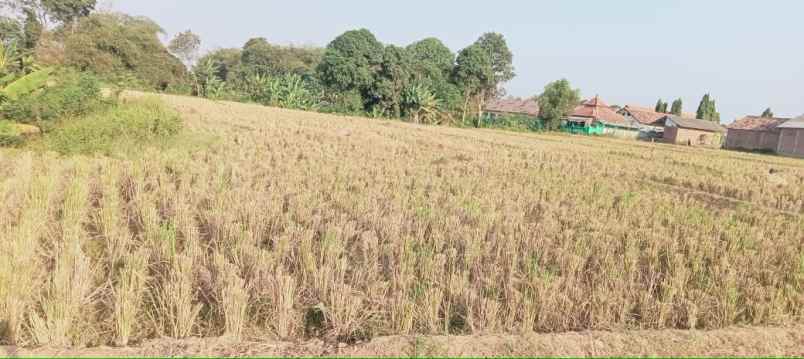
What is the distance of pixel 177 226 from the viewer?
4.37 meters

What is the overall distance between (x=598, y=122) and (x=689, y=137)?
7447mm

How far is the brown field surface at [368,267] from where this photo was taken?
9.37 feet

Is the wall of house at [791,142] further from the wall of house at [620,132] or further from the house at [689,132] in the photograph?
the wall of house at [620,132]

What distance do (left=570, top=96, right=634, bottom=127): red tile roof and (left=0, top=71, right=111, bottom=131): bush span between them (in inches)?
1647

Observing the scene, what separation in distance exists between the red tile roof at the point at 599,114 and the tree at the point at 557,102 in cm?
476

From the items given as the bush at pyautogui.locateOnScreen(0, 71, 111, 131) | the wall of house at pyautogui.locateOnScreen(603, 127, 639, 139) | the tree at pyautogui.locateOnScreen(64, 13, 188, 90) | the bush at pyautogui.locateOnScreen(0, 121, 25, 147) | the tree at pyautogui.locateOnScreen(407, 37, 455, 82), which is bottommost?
the bush at pyautogui.locateOnScreen(0, 121, 25, 147)

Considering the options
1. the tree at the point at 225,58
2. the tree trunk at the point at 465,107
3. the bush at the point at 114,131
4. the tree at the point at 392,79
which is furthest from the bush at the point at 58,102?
the tree at the point at 225,58

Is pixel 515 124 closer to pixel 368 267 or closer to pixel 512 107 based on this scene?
pixel 512 107

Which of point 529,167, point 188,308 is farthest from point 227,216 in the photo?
point 529,167

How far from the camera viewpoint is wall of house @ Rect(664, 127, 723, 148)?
39.4 meters

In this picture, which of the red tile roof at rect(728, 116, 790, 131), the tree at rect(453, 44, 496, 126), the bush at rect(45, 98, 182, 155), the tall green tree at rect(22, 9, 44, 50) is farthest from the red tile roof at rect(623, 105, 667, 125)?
the tall green tree at rect(22, 9, 44, 50)

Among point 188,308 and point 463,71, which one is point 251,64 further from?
point 188,308

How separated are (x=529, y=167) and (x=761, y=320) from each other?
7.95 m

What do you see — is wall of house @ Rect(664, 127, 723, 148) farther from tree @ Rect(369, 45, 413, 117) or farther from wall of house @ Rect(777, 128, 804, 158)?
tree @ Rect(369, 45, 413, 117)
